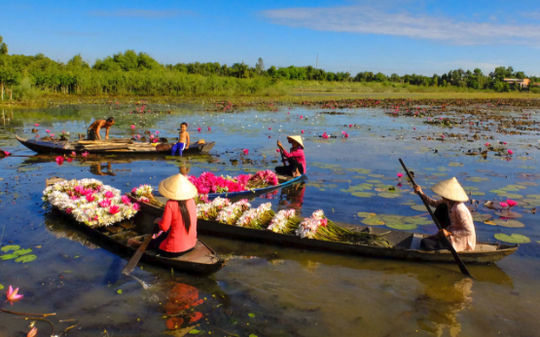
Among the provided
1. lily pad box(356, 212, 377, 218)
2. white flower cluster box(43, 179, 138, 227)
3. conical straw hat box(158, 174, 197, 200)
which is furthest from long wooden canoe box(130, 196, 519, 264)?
conical straw hat box(158, 174, 197, 200)

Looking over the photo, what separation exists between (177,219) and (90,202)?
2.30 metres

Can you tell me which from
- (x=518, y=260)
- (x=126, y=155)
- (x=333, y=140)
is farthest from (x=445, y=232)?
(x=333, y=140)

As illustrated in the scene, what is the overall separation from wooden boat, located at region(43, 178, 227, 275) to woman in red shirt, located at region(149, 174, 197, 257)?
0.10m

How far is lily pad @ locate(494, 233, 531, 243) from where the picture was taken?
6348mm

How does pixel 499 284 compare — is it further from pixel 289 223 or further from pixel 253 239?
pixel 253 239

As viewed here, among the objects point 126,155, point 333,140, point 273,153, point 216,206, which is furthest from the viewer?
point 333,140

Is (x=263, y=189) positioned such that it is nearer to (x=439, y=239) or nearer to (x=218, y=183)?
(x=218, y=183)

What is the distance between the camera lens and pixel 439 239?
18.2ft

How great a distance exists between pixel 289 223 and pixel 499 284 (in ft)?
8.97

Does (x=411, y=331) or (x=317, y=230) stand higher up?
(x=317, y=230)

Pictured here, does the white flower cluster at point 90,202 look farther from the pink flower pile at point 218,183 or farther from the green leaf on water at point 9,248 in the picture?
the pink flower pile at point 218,183

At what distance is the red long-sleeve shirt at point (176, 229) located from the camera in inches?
193

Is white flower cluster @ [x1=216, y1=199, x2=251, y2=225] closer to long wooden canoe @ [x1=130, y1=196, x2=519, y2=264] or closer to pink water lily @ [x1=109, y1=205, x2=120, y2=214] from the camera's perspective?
long wooden canoe @ [x1=130, y1=196, x2=519, y2=264]

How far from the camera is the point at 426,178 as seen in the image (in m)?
10.2
